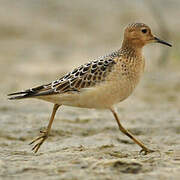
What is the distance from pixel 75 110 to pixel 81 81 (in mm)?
3239

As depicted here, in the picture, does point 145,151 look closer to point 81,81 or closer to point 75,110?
point 81,81

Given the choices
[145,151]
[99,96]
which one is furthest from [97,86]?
[145,151]

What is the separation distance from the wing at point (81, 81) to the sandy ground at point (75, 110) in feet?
2.29

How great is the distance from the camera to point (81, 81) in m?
6.86

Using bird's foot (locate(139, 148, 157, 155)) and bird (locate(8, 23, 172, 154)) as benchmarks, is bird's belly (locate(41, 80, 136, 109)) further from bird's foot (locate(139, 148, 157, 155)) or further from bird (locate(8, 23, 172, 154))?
bird's foot (locate(139, 148, 157, 155))

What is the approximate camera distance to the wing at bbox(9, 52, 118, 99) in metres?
6.80

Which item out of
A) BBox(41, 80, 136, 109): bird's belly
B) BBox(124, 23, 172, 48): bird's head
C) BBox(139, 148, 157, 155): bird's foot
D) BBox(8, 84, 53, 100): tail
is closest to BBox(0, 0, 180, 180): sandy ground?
BBox(139, 148, 157, 155): bird's foot

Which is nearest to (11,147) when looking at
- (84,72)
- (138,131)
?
(84,72)

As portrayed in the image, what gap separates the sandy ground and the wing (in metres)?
0.70

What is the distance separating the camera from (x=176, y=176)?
5.18 m

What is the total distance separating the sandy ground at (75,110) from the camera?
5520 mm

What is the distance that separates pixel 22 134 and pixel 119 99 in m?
2.01

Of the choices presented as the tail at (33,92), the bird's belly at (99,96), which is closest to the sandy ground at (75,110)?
the bird's belly at (99,96)

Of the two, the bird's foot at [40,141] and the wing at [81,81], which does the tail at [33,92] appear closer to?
the wing at [81,81]
